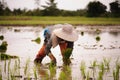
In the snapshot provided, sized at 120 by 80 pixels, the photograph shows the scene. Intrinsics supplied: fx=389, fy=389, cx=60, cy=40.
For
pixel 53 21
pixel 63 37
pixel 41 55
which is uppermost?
pixel 63 37

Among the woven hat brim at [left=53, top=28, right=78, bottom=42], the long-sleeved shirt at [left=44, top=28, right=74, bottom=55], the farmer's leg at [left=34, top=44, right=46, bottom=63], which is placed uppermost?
the woven hat brim at [left=53, top=28, right=78, bottom=42]

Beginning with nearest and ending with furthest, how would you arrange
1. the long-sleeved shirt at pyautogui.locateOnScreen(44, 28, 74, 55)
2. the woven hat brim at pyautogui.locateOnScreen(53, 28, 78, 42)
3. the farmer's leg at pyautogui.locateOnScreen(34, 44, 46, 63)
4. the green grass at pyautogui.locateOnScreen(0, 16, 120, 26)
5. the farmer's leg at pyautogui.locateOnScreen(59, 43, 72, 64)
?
the farmer's leg at pyautogui.locateOnScreen(59, 43, 72, 64), the woven hat brim at pyautogui.locateOnScreen(53, 28, 78, 42), the long-sleeved shirt at pyautogui.locateOnScreen(44, 28, 74, 55), the farmer's leg at pyautogui.locateOnScreen(34, 44, 46, 63), the green grass at pyautogui.locateOnScreen(0, 16, 120, 26)

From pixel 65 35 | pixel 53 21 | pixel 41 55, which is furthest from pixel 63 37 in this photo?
pixel 53 21

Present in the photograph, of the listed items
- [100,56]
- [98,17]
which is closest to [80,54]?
[100,56]

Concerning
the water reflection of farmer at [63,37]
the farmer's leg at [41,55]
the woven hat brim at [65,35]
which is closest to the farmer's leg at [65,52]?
the water reflection of farmer at [63,37]

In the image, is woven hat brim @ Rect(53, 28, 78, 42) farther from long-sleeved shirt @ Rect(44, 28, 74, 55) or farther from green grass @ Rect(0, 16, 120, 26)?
green grass @ Rect(0, 16, 120, 26)

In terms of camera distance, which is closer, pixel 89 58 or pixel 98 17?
pixel 89 58

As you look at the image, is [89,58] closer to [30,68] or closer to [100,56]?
[100,56]

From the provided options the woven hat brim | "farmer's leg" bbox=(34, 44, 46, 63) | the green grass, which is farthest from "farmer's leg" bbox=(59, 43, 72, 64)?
the green grass

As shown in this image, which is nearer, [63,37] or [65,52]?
[65,52]

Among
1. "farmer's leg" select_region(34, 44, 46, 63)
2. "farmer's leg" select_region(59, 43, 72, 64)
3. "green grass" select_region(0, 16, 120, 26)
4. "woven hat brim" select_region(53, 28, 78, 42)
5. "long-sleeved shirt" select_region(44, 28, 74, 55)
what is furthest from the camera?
"green grass" select_region(0, 16, 120, 26)

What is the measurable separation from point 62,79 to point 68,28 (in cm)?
263

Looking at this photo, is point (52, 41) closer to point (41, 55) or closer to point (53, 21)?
point (41, 55)

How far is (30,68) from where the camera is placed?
7.65 metres
